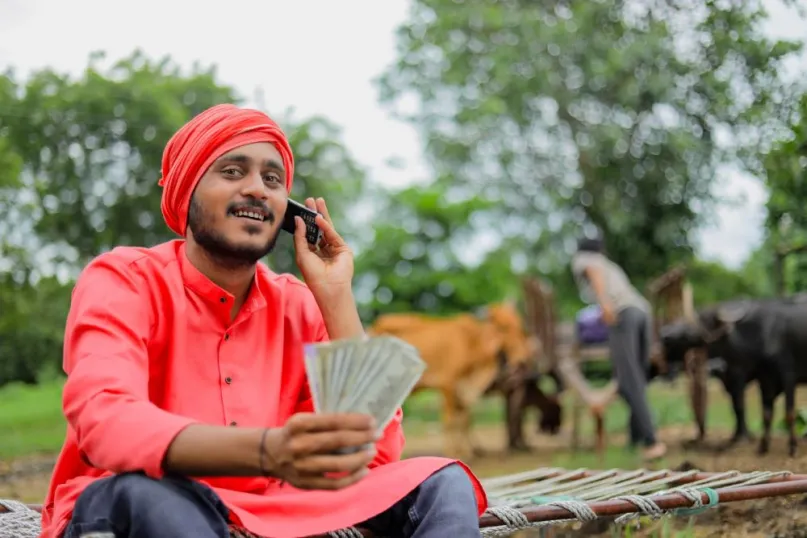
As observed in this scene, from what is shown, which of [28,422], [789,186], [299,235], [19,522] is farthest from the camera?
[28,422]

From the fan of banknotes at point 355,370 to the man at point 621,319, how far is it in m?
5.84

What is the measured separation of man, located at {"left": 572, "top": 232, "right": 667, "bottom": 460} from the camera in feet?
23.6

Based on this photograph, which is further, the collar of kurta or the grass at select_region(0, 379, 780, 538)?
the grass at select_region(0, 379, 780, 538)

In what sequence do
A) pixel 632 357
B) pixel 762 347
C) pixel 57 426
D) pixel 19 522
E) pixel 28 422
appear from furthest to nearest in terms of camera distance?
pixel 28 422
pixel 57 426
pixel 632 357
pixel 762 347
pixel 19 522

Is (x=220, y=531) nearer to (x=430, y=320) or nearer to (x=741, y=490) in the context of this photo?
(x=741, y=490)

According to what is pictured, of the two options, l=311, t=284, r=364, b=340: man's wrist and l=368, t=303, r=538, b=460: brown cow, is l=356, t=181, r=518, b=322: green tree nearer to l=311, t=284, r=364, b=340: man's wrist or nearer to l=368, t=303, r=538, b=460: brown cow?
l=368, t=303, r=538, b=460: brown cow

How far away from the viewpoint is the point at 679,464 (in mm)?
5078

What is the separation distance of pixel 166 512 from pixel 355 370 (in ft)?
1.40

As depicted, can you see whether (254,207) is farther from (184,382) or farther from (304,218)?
(184,382)

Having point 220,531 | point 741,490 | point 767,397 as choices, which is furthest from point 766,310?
point 220,531

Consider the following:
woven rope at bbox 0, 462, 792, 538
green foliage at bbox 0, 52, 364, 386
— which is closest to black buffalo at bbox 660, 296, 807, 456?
woven rope at bbox 0, 462, 792, 538

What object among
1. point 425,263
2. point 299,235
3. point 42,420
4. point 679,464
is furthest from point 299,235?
point 425,263

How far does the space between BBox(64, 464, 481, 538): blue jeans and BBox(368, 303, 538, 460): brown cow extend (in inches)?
249

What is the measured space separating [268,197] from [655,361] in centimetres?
677
